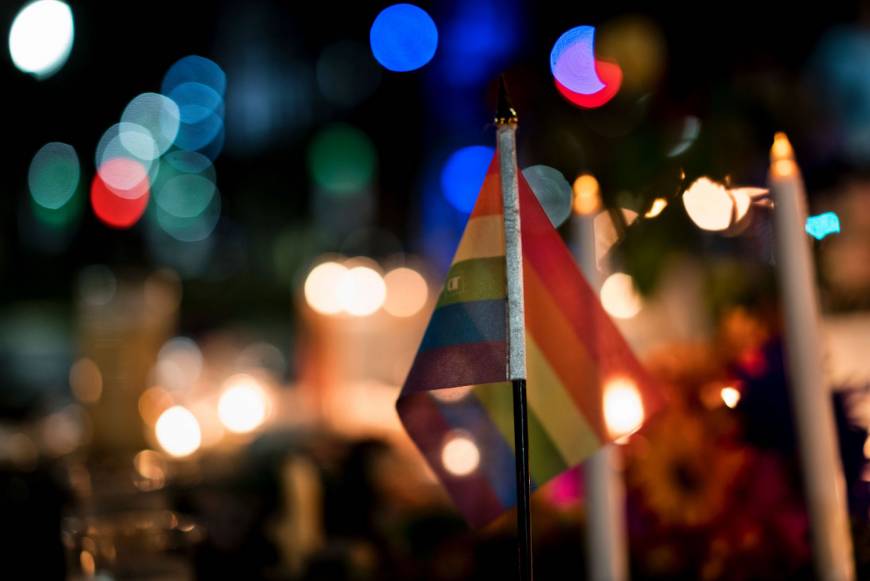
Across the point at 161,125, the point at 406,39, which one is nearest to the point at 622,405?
the point at 406,39

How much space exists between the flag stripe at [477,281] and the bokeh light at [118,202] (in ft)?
5.73

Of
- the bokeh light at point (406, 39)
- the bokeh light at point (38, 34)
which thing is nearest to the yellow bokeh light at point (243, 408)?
the bokeh light at point (38, 34)

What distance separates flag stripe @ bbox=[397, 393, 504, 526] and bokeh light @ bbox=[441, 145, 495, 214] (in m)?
1.74

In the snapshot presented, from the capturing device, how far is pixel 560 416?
48cm

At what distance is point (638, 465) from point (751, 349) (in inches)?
6.1

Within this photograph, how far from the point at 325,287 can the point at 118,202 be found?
58.3 inches

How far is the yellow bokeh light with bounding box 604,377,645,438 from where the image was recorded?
1.59 feet

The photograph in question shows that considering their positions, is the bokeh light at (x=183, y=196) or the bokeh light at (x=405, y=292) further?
the bokeh light at (x=183, y=196)

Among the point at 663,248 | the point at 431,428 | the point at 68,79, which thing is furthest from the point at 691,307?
the point at 68,79

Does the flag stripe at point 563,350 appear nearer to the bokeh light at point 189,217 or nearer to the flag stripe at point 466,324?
the flag stripe at point 466,324

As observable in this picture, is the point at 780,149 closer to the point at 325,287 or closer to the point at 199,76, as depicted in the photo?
the point at 325,287

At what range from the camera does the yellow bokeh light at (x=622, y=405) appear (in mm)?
483

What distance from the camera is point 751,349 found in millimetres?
685

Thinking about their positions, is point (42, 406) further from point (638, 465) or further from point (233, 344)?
point (638, 465)
